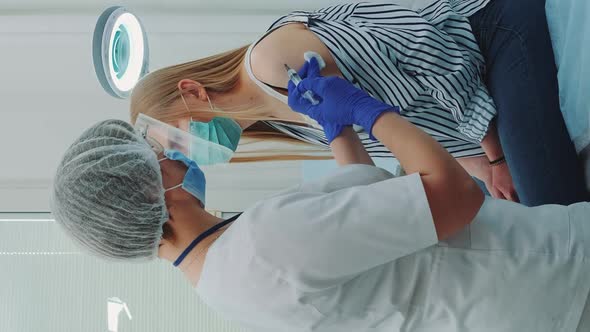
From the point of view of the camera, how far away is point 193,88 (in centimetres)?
129

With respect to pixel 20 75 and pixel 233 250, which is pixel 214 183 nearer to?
pixel 20 75

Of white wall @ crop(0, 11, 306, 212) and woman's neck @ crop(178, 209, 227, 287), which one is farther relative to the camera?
white wall @ crop(0, 11, 306, 212)

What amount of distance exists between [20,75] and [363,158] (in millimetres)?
1688

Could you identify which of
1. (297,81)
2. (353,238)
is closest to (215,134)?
(297,81)

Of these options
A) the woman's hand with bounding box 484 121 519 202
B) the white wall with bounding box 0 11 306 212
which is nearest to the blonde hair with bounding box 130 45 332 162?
the woman's hand with bounding box 484 121 519 202

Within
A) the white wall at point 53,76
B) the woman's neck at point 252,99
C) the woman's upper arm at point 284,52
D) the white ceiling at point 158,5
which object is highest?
the woman's upper arm at point 284,52

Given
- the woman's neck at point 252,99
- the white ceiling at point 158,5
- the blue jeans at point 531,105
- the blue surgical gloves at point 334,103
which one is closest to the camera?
the blue surgical gloves at point 334,103

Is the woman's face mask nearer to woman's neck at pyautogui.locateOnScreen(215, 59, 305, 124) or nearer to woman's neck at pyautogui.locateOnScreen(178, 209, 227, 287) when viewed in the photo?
woman's neck at pyautogui.locateOnScreen(215, 59, 305, 124)

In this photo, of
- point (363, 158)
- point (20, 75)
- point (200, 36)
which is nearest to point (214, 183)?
point (200, 36)

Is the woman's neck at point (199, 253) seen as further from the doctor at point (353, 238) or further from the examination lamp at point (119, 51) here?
the examination lamp at point (119, 51)

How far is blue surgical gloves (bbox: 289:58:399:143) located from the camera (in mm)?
948

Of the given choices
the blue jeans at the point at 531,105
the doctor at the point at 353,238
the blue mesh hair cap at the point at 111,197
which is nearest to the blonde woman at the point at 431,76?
the blue jeans at the point at 531,105

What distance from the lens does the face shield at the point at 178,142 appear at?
128 centimetres

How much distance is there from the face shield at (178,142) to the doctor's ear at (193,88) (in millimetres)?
108
